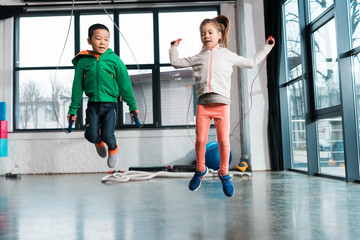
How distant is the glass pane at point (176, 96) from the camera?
6156 mm

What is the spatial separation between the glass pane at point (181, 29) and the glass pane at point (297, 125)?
2.01m

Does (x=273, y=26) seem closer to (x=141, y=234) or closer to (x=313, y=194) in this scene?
(x=313, y=194)

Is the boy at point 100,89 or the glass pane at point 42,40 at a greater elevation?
the glass pane at point 42,40

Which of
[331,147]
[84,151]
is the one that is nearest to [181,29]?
[84,151]

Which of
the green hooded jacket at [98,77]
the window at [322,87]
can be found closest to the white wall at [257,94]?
the window at [322,87]

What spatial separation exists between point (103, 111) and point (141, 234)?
1.35 meters

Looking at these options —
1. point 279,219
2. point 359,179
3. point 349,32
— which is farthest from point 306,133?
point 279,219

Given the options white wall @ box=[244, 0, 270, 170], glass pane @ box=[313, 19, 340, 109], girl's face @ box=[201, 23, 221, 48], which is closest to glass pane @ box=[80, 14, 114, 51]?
white wall @ box=[244, 0, 270, 170]

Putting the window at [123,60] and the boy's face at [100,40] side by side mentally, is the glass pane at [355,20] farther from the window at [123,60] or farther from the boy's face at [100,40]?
the window at [123,60]

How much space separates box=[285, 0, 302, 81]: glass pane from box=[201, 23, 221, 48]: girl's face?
3.01 meters

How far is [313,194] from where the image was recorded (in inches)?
116

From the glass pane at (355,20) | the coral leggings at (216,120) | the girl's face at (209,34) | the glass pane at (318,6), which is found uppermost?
the glass pane at (318,6)

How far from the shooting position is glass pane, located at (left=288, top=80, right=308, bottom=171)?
5.02 m

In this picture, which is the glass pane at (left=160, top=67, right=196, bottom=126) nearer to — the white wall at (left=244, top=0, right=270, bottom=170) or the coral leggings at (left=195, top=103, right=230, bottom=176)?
the white wall at (left=244, top=0, right=270, bottom=170)
